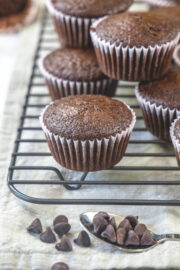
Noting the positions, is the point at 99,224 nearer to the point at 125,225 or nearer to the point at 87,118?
the point at 125,225

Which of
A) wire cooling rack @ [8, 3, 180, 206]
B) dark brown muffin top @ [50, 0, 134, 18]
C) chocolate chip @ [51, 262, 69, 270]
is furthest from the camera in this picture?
dark brown muffin top @ [50, 0, 134, 18]

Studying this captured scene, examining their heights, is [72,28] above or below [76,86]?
above

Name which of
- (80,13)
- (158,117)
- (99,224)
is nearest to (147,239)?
(99,224)

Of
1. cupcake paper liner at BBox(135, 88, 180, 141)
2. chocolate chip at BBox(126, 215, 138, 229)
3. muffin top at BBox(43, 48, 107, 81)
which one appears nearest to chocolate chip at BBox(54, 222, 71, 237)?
chocolate chip at BBox(126, 215, 138, 229)

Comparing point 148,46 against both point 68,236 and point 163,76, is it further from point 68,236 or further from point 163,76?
point 68,236

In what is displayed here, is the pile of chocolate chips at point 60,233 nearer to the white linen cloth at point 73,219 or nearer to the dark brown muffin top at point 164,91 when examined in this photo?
the white linen cloth at point 73,219

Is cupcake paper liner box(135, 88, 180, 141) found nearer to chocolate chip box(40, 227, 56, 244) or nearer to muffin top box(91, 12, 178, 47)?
muffin top box(91, 12, 178, 47)

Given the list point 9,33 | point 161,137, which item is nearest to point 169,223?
point 161,137
